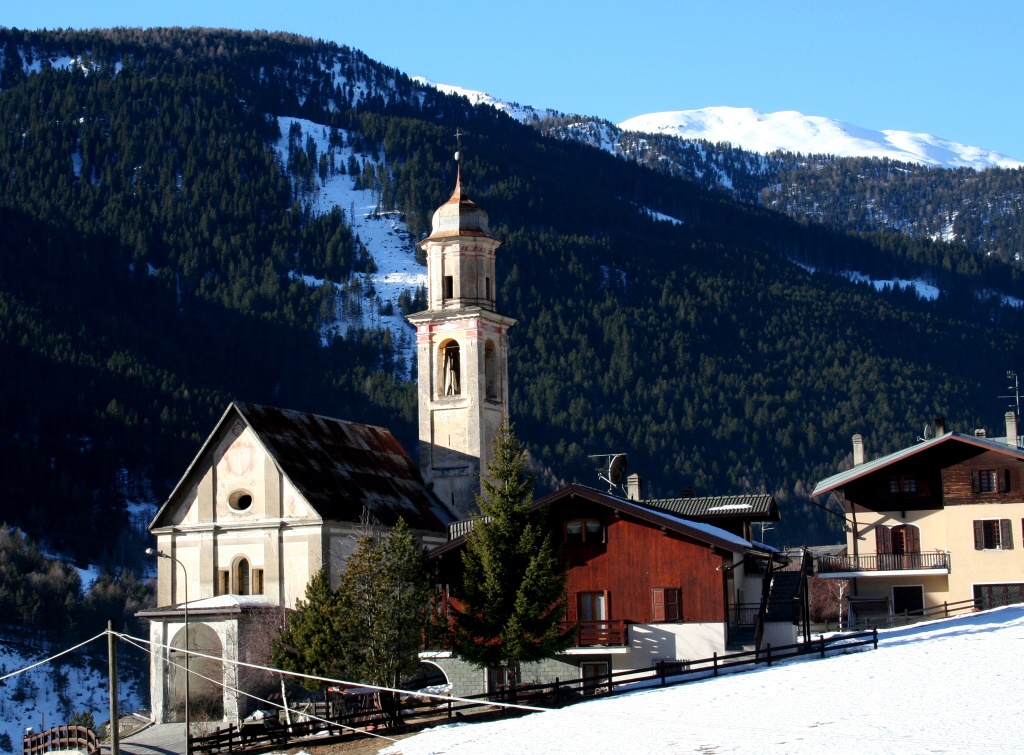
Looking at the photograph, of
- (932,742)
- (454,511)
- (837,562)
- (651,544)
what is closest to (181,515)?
(454,511)

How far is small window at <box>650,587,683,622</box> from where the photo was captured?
51500 millimetres

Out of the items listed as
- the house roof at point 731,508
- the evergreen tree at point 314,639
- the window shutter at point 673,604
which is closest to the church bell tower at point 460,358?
the house roof at point 731,508

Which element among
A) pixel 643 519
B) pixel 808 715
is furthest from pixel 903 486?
pixel 808 715

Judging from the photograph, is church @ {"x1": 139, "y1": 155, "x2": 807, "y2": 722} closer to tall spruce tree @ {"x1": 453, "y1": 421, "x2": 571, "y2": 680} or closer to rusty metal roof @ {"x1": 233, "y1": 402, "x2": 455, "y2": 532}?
rusty metal roof @ {"x1": 233, "y1": 402, "x2": 455, "y2": 532}

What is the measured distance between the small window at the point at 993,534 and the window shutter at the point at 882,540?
12.0ft

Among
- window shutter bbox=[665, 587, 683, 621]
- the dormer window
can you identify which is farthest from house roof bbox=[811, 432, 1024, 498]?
window shutter bbox=[665, 587, 683, 621]

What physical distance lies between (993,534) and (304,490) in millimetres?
28536

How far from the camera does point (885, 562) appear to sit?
2771 inches

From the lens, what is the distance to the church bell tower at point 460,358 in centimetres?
6962

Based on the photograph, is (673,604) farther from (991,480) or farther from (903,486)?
(991,480)

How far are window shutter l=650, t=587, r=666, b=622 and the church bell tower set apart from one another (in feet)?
58.7

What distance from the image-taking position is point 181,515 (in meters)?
63.4

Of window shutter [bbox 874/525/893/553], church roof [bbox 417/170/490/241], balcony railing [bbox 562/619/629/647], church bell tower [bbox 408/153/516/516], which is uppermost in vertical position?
church roof [bbox 417/170/490/241]

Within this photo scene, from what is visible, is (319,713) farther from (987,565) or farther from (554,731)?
(987,565)
